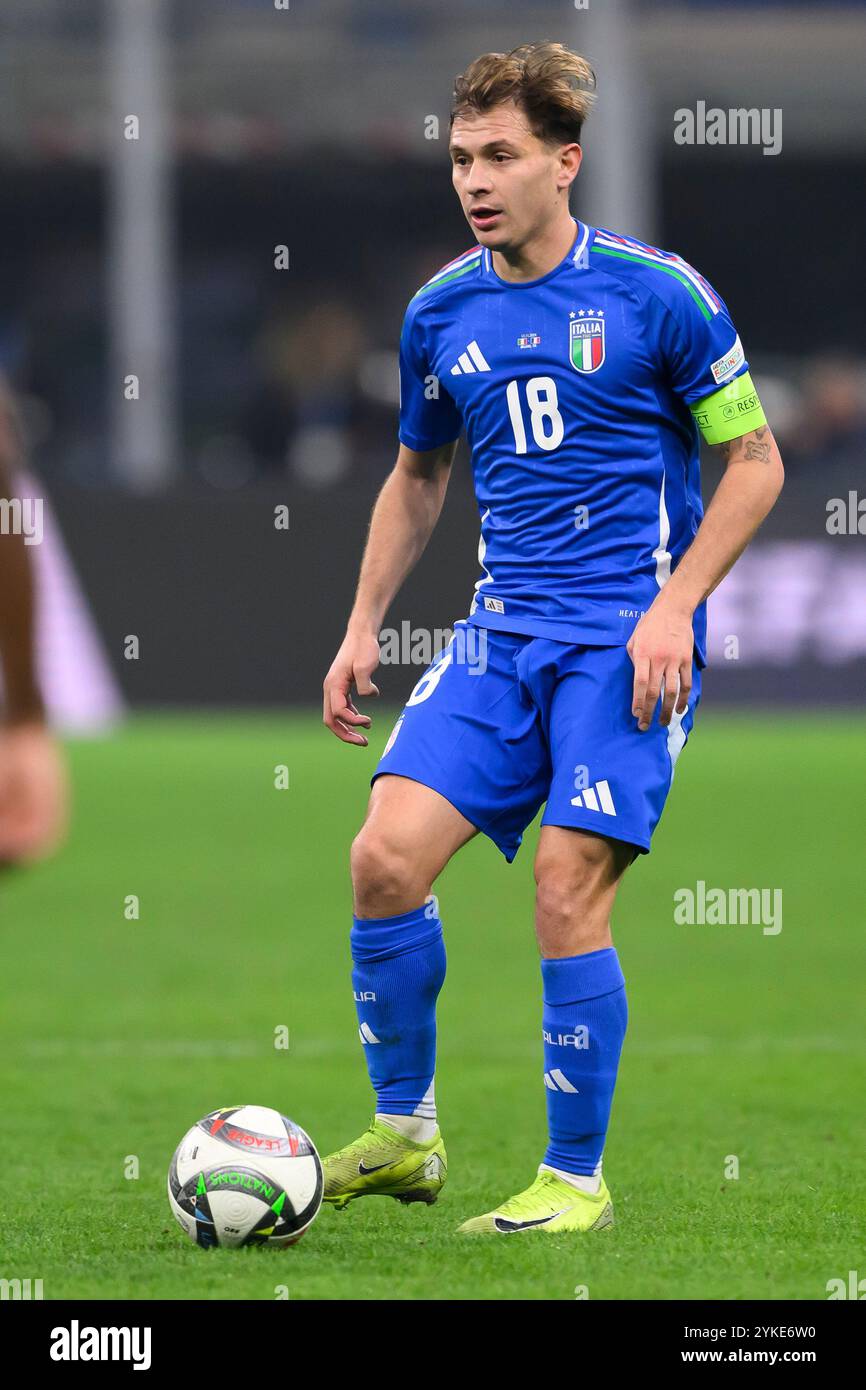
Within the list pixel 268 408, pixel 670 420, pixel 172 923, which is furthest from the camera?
pixel 268 408

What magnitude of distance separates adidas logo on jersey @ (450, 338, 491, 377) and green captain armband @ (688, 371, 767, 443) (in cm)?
44

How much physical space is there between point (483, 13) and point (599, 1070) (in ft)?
76.0

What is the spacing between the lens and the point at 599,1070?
4.37 metres

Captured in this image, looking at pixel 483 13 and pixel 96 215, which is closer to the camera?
pixel 483 13

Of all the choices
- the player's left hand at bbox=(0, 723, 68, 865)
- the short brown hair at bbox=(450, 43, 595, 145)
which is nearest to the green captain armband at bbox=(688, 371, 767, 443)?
the short brown hair at bbox=(450, 43, 595, 145)

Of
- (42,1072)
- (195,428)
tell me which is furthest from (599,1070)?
(195,428)

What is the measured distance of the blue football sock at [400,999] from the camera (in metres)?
4.52

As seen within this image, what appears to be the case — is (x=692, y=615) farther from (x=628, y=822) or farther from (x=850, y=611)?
(x=850, y=611)

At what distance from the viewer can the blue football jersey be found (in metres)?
4.39

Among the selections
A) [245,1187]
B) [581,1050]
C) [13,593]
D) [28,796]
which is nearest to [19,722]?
[28,796]

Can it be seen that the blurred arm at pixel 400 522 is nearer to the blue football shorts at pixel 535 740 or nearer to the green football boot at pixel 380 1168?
the blue football shorts at pixel 535 740

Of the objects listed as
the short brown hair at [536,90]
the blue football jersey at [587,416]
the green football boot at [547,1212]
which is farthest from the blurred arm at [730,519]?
the green football boot at [547,1212]

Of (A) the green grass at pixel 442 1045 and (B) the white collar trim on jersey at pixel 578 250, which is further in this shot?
(B) the white collar trim on jersey at pixel 578 250

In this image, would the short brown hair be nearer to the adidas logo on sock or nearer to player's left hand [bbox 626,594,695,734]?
player's left hand [bbox 626,594,695,734]
